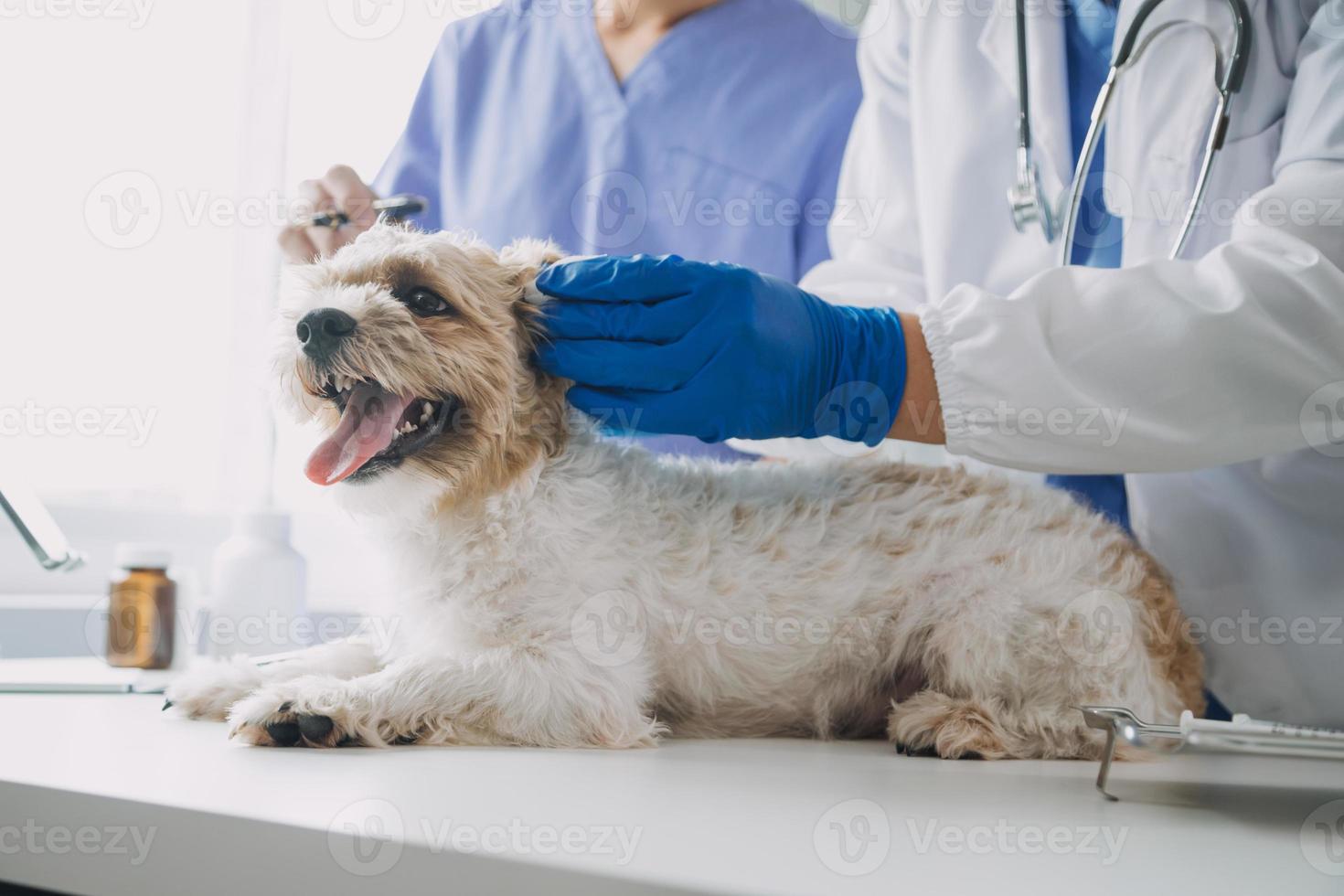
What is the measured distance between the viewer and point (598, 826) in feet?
2.32

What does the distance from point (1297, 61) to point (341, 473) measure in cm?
155

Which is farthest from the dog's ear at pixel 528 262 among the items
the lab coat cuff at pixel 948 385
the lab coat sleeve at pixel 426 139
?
the lab coat sleeve at pixel 426 139

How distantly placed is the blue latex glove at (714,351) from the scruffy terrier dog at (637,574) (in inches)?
3.0

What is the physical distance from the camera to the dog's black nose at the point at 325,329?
1.20m

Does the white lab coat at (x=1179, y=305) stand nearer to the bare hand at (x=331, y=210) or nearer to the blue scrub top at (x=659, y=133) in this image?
the blue scrub top at (x=659, y=133)

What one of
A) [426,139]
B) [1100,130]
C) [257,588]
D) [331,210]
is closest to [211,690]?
[257,588]

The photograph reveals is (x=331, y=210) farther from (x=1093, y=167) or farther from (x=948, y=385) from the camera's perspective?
(x=1093, y=167)

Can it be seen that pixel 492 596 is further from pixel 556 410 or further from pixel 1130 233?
pixel 1130 233

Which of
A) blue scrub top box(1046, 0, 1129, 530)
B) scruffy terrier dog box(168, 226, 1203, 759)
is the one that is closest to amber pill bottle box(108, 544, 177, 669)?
scruffy terrier dog box(168, 226, 1203, 759)

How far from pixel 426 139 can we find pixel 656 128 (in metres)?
0.72

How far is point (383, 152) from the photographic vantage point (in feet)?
9.27

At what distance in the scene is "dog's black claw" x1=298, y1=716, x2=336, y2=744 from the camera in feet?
3.39

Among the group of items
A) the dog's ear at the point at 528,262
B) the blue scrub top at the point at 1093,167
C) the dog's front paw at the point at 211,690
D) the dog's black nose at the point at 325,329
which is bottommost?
the dog's front paw at the point at 211,690

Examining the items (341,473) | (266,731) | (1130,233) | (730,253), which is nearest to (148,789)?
(266,731)
